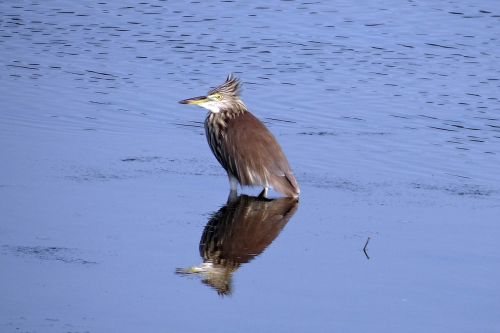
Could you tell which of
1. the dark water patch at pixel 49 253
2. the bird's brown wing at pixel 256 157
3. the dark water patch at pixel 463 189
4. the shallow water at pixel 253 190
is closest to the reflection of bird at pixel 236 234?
the shallow water at pixel 253 190

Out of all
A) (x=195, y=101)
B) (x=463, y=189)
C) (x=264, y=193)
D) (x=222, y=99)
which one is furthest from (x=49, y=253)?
(x=463, y=189)

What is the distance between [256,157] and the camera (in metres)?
10.9

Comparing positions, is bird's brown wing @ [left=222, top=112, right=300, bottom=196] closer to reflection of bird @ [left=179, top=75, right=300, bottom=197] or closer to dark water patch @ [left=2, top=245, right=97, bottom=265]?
reflection of bird @ [left=179, top=75, right=300, bottom=197]

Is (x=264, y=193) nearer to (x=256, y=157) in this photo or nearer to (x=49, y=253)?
(x=256, y=157)

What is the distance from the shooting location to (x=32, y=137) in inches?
464

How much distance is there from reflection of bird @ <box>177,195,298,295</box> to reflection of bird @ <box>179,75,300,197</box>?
17 cm

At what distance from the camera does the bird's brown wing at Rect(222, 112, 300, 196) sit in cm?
1062

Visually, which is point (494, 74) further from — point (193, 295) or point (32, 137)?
point (193, 295)

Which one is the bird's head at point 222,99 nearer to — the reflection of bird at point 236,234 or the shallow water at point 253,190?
the shallow water at point 253,190

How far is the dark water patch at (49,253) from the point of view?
8344 millimetres

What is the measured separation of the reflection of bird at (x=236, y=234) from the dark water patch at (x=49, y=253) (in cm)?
74

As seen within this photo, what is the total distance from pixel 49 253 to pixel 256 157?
9.58 feet

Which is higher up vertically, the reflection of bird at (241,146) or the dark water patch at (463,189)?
the reflection of bird at (241,146)

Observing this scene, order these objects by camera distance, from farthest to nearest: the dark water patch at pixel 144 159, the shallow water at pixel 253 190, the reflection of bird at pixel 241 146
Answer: the dark water patch at pixel 144 159
the reflection of bird at pixel 241 146
the shallow water at pixel 253 190
